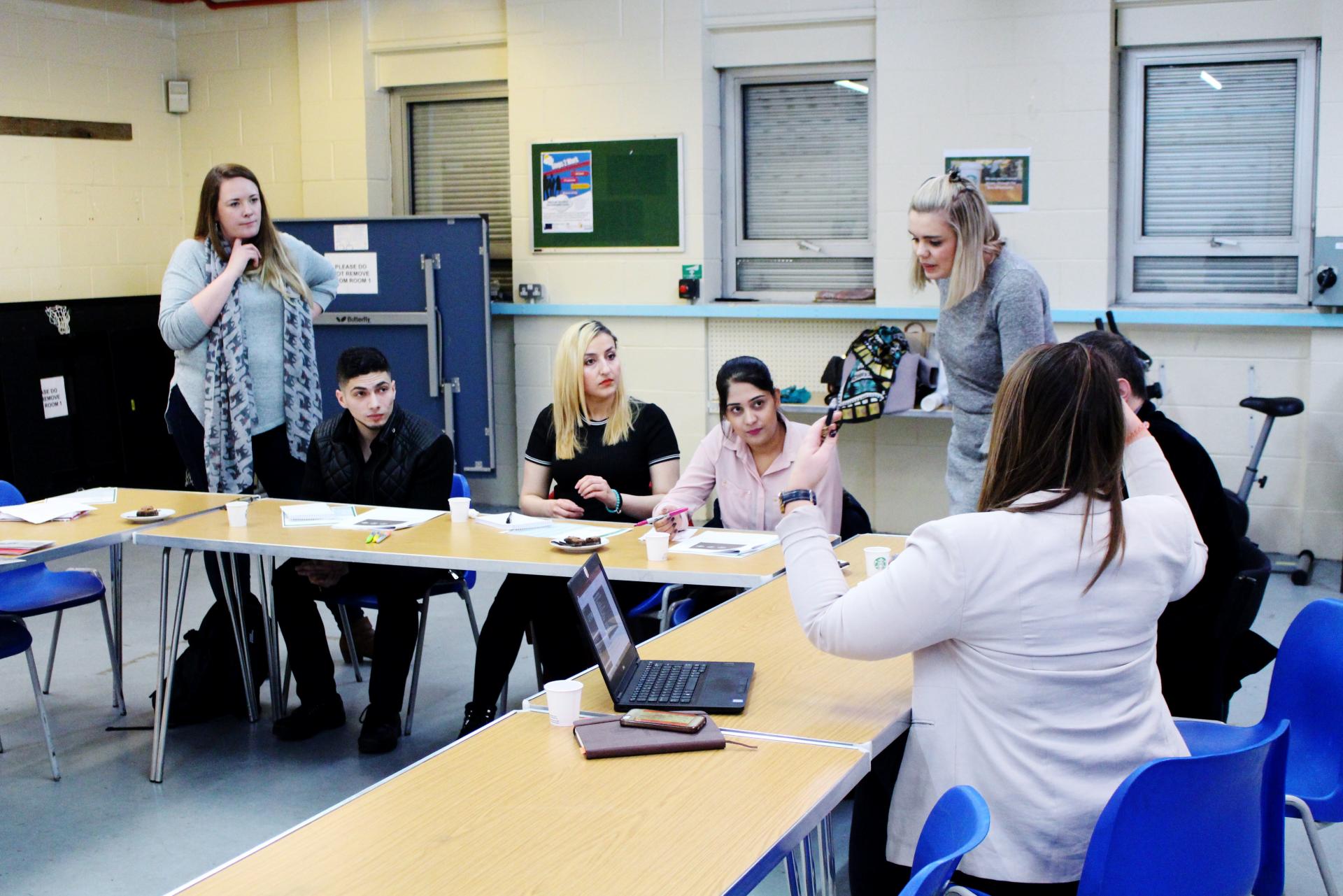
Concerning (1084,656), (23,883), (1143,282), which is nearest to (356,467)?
(23,883)

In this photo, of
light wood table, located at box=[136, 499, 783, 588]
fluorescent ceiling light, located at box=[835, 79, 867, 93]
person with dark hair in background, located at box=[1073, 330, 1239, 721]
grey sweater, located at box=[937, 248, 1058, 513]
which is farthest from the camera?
fluorescent ceiling light, located at box=[835, 79, 867, 93]

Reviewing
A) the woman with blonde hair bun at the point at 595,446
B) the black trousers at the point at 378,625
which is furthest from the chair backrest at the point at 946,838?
the black trousers at the point at 378,625

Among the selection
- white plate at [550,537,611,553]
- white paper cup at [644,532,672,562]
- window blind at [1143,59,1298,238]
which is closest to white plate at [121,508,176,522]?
white plate at [550,537,611,553]

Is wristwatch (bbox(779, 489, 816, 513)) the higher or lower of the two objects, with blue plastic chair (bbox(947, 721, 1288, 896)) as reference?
higher

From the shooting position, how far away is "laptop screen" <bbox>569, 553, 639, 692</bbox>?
2.10 meters

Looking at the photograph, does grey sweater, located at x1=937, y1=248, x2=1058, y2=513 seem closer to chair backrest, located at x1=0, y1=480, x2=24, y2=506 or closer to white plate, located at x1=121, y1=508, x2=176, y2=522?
white plate, located at x1=121, y1=508, x2=176, y2=522

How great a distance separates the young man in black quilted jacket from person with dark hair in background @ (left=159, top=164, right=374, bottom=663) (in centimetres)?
38

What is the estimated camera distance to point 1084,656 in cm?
181

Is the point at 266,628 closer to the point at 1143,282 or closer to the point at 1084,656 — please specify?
the point at 1084,656

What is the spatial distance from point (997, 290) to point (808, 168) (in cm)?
348

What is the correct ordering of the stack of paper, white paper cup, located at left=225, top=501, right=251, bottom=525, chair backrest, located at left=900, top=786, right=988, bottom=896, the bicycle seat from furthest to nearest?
the bicycle seat < white paper cup, located at left=225, top=501, right=251, bottom=525 < the stack of paper < chair backrest, located at left=900, top=786, right=988, bottom=896

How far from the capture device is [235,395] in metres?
4.27

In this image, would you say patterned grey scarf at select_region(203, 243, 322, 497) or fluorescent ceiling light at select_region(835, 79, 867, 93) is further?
fluorescent ceiling light at select_region(835, 79, 867, 93)

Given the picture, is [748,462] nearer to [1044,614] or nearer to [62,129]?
[1044,614]
